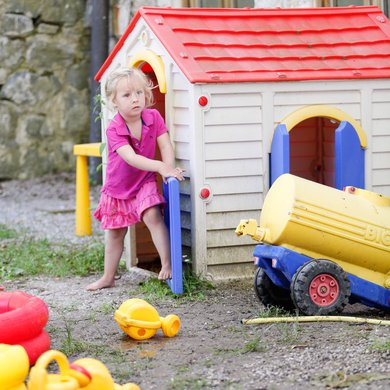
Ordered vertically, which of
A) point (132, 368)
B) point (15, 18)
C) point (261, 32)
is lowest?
point (132, 368)

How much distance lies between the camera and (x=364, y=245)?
184 inches

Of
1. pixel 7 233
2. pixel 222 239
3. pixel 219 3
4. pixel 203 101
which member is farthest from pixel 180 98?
pixel 219 3

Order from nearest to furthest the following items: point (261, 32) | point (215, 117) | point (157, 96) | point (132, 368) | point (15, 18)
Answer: point (132, 368) → point (215, 117) → point (261, 32) → point (157, 96) → point (15, 18)

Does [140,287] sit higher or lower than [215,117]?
lower

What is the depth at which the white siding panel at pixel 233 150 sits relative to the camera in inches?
211

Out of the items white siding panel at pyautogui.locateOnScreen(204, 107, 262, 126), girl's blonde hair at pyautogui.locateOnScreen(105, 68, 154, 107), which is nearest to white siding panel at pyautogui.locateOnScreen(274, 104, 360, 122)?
white siding panel at pyautogui.locateOnScreen(204, 107, 262, 126)

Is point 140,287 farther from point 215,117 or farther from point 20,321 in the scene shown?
point 20,321

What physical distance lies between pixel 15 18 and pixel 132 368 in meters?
6.22

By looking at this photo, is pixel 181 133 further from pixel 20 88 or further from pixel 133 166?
pixel 20 88

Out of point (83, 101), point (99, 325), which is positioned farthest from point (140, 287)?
point (83, 101)

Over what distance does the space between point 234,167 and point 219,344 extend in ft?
4.71

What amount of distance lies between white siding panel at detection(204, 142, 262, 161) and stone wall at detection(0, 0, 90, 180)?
4.54 m

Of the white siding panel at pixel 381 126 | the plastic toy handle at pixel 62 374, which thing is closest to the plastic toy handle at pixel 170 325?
the plastic toy handle at pixel 62 374

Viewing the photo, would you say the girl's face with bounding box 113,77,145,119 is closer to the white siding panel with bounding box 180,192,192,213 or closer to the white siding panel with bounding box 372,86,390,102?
the white siding panel with bounding box 180,192,192,213
